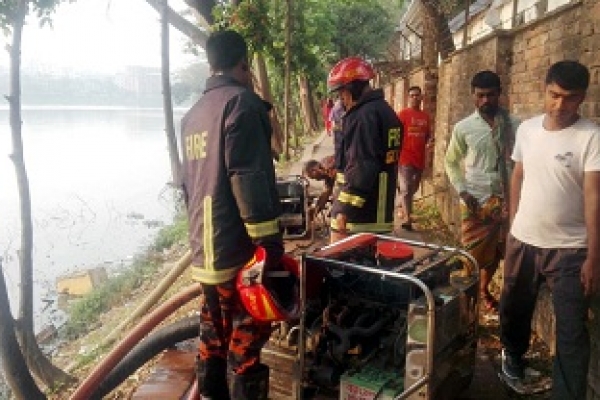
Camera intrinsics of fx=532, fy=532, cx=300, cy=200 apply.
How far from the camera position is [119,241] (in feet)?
59.1

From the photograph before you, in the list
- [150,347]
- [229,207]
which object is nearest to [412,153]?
[150,347]

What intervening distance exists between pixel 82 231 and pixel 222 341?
18051 millimetres

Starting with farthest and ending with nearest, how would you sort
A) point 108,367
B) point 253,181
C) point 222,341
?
point 108,367, point 222,341, point 253,181

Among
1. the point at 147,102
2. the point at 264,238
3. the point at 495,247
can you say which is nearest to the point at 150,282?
the point at 495,247

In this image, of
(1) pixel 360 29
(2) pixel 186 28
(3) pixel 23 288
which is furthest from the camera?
(1) pixel 360 29

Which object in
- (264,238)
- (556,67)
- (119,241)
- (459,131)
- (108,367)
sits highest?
(556,67)

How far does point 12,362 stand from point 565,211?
18.3 ft

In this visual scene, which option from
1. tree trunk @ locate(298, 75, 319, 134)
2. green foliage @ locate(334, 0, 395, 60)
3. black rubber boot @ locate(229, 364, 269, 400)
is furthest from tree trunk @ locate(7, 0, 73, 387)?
green foliage @ locate(334, 0, 395, 60)

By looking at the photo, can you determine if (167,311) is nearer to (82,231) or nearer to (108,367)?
(108,367)

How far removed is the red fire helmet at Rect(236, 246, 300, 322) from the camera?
8.19ft

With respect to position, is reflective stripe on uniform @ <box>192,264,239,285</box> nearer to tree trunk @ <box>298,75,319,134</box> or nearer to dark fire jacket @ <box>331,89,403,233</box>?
dark fire jacket @ <box>331,89,403,233</box>

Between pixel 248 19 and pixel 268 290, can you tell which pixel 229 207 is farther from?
pixel 248 19

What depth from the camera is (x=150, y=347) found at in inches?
167

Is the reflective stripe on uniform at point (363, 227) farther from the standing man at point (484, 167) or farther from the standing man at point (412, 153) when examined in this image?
the standing man at point (412, 153)
